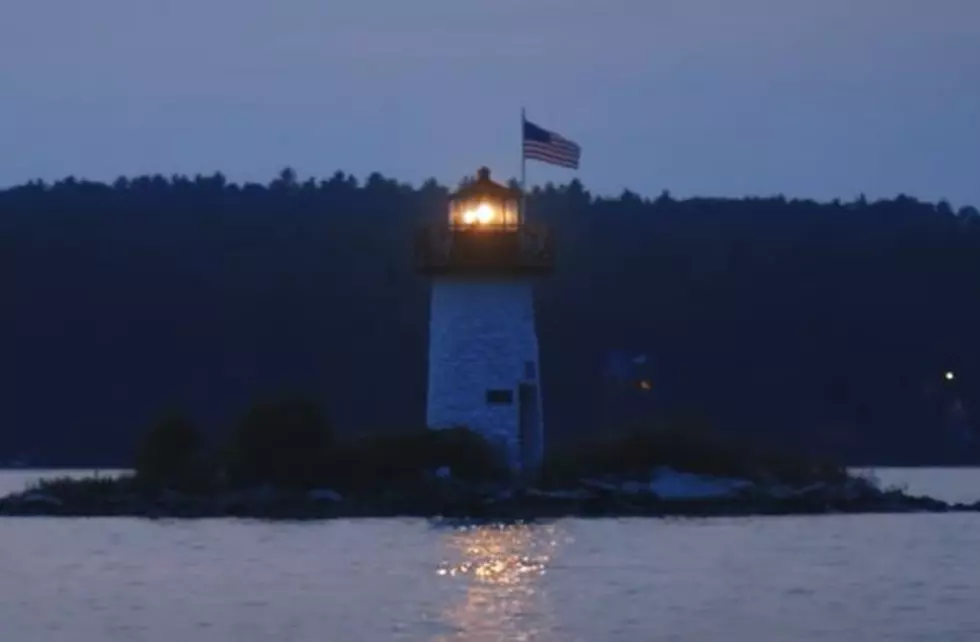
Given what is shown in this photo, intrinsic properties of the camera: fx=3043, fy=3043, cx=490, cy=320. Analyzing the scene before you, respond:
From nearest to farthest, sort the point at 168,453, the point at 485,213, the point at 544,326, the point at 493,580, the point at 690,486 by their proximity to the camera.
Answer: the point at 493,580
the point at 485,213
the point at 690,486
the point at 168,453
the point at 544,326

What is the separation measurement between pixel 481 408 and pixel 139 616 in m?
14.0

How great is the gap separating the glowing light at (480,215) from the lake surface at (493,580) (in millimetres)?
4939

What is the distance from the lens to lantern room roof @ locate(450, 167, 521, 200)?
4753cm

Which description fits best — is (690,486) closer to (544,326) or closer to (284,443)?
(284,443)

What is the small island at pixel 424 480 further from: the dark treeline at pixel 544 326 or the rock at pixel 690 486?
the dark treeline at pixel 544 326

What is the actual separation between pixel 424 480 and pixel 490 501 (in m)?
1.50

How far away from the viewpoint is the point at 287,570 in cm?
3909

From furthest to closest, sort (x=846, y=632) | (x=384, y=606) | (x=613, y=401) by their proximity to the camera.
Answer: (x=613, y=401)
(x=384, y=606)
(x=846, y=632)

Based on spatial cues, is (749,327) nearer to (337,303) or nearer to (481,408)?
(337,303)

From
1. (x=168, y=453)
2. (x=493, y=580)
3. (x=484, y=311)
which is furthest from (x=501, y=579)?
(x=168, y=453)

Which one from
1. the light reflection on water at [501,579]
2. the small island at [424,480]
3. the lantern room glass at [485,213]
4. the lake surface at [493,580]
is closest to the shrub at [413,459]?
the small island at [424,480]

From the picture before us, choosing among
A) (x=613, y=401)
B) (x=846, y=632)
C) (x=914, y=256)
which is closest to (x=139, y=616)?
(x=846, y=632)

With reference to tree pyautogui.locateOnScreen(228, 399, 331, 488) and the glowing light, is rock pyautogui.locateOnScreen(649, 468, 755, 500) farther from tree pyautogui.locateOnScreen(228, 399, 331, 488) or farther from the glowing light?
tree pyautogui.locateOnScreen(228, 399, 331, 488)

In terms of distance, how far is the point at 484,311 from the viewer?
155 ft
